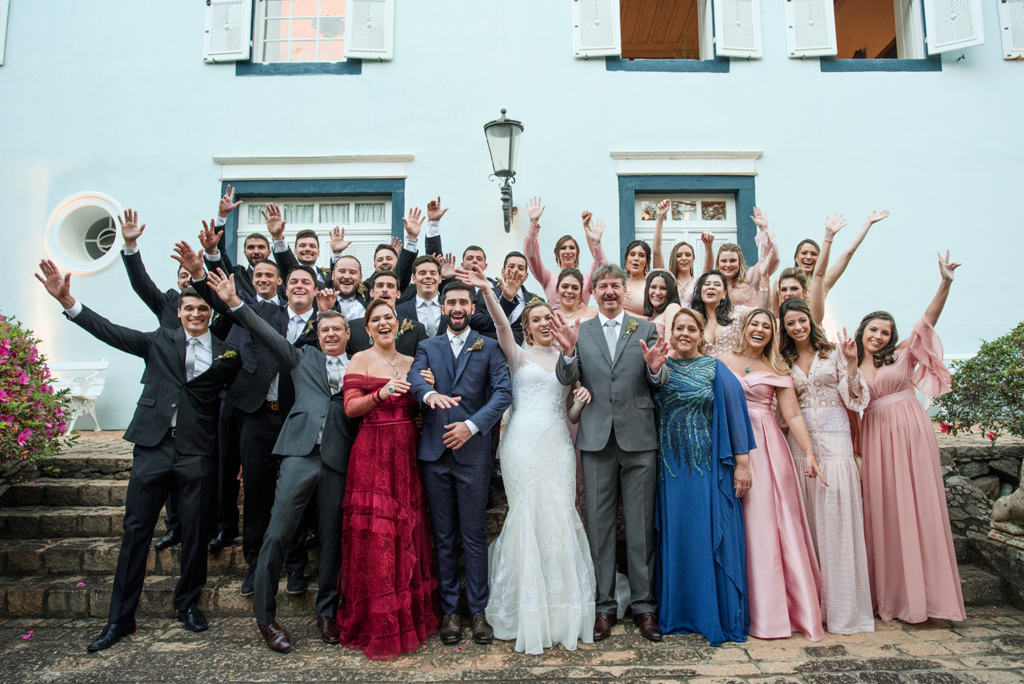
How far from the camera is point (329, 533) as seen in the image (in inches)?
149

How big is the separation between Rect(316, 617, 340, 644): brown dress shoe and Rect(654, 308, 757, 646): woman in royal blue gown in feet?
6.34

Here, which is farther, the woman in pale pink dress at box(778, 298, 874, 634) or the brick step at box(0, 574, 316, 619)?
the brick step at box(0, 574, 316, 619)

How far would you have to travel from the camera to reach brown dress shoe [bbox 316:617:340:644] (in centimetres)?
371

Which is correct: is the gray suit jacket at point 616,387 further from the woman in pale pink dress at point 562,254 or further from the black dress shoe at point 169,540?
the black dress shoe at point 169,540

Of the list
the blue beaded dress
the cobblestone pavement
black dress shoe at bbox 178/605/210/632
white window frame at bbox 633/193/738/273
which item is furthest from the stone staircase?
white window frame at bbox 633/193/738/273

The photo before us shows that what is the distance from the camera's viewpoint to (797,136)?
24.8 ft

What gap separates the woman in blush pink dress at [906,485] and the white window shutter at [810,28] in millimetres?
4560

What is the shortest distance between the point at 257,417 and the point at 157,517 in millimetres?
818

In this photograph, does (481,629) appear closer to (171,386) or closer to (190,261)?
(171,386)

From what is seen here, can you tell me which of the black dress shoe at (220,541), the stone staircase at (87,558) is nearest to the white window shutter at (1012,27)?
the stone staircase at (87,558)

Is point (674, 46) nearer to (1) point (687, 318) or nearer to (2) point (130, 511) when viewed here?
(1) point (687, 318)

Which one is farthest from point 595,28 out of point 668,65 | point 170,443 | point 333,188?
point 170,443

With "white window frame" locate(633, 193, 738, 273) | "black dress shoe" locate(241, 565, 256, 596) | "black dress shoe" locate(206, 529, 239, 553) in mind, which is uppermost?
"white window frame" locate(633, 193, 738, 273)

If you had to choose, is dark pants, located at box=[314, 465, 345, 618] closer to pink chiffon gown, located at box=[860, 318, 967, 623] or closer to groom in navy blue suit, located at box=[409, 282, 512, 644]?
groom in navy blue suit, located at box=[409, 282, 512, 644]
